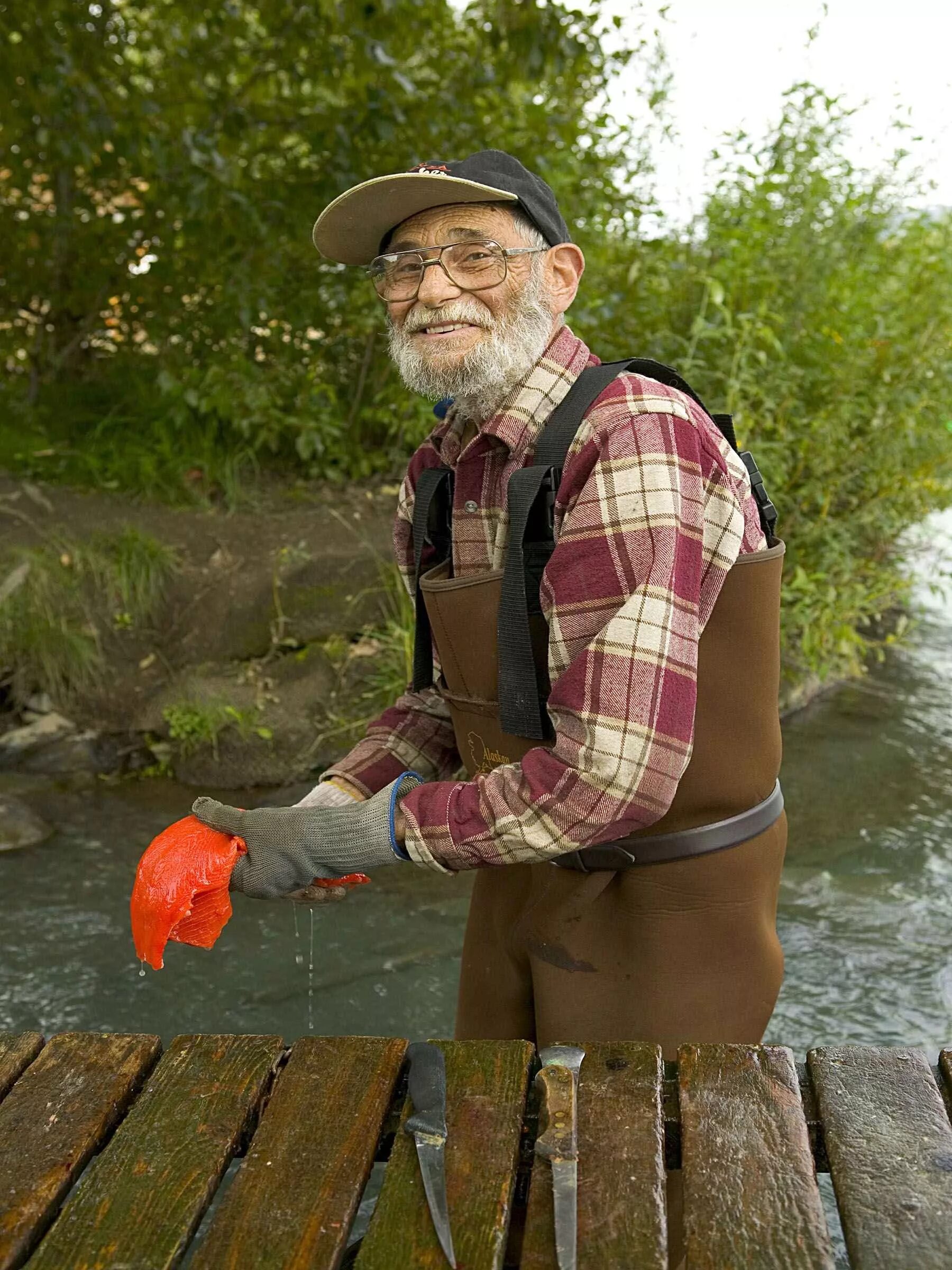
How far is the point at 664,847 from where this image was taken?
1919 millimetres

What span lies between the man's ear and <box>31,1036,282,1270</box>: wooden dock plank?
1250 millimetres

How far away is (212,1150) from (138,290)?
525 cm

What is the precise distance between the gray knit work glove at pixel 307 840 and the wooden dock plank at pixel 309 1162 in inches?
9.7

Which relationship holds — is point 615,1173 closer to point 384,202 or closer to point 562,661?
point 562,661

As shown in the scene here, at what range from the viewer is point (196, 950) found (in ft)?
11.9

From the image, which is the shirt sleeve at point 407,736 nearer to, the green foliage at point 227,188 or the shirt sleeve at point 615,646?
the shirt sleeve at point 615,646

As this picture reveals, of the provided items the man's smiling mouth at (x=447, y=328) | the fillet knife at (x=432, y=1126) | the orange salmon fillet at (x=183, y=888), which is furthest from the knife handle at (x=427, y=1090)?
the man's smiling mouth at (x=447, y=328)

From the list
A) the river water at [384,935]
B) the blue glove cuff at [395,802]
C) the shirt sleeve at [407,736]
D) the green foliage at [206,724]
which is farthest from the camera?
the green foliage at [206,724]

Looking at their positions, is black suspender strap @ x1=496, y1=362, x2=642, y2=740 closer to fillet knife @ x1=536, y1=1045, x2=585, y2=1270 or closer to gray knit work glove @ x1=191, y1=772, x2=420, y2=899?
gray knit work glove @ x1=191, y1=772, x2=420, y2=899

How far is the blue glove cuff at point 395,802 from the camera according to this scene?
5.89 feet

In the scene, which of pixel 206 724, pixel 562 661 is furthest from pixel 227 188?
pixel 562 661

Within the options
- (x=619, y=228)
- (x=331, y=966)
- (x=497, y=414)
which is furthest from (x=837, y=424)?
(x=497, y=414)

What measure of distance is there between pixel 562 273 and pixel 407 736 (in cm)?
87

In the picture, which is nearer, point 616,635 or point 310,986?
point 616,635
